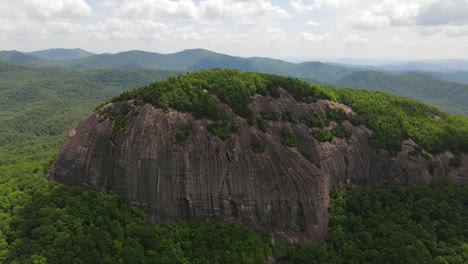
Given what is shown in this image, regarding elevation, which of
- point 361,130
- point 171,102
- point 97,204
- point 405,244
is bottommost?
point 405,244

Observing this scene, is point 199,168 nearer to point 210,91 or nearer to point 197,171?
point 197,171

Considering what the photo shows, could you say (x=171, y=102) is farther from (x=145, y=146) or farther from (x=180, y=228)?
(x=180, y=228)

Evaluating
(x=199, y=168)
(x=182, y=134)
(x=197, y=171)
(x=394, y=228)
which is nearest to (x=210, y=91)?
(x=182, y=134)

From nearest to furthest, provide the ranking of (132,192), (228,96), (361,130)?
1. (132,192)
2. (228,96)
3. (361,130)

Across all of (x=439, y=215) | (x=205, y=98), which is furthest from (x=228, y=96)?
(x=439, y=215)

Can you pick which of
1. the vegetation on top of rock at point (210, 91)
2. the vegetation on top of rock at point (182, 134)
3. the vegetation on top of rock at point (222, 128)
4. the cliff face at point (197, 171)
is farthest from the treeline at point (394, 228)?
the vegetation on top of rock at point (210, 91)

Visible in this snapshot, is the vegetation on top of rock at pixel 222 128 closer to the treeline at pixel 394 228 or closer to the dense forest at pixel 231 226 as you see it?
the dense forest at pixel 231 226

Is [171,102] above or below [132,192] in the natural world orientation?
above
